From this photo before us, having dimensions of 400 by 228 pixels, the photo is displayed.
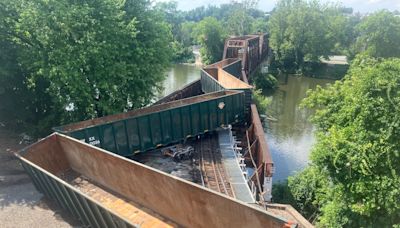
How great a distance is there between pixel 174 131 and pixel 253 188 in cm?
501

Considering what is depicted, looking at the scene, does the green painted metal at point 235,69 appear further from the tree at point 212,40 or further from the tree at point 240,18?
the tree at point 240,18

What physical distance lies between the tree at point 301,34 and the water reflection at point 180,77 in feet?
51.0

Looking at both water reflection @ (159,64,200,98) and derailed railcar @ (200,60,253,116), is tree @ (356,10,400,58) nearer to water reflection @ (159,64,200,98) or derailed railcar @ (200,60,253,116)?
water reflection @ (159,64,200,98)

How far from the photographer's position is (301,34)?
52469 mm

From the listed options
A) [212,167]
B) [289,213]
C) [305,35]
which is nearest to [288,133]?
[212,167]

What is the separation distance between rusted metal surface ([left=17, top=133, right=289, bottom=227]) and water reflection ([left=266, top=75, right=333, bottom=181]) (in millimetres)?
11091

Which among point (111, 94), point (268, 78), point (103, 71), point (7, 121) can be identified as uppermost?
point (103, 71)

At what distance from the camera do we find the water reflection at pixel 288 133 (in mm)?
20753

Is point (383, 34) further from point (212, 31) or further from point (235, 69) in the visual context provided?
point (235, 69)

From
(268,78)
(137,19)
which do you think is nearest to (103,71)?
(137,19)

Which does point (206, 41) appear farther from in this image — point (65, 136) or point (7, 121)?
point (65, 136)

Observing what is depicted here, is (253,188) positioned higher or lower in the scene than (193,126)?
lower

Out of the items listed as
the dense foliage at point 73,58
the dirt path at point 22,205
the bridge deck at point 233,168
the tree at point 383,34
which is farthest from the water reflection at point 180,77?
the dirt path at point 22,205

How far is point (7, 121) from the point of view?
17.2m
